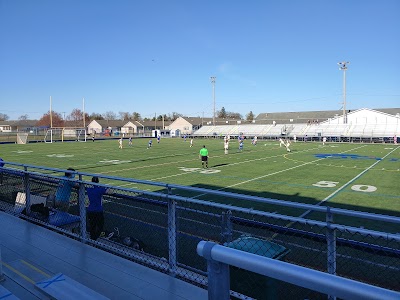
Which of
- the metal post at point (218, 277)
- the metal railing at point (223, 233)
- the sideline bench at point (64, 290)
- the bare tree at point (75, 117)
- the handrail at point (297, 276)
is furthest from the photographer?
the bare tree at point (75, 117)

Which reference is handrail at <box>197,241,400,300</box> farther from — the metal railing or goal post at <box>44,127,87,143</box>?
goal post at <box>44,127,87,143</box>

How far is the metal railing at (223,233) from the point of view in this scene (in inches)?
149

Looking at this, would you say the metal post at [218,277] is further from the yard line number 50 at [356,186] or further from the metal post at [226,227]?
the yard line number 50 at [356,186]

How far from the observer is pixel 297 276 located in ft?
5.41

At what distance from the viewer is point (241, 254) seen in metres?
1.92

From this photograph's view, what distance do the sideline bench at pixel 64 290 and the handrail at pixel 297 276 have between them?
1563 mm

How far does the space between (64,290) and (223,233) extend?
6.86 ft

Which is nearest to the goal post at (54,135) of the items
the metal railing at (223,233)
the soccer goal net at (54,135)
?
the soccer goal net at (54,135)

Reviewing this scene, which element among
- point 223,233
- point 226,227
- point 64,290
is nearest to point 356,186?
point 226,227

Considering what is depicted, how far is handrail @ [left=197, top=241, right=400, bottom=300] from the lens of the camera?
1.45m

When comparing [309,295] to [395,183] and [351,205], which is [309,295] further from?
[395,183]

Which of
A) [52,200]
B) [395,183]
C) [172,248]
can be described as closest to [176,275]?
[172,248]

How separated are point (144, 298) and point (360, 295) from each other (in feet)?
10.1

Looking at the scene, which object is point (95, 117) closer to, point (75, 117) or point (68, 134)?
point (75, 117)
